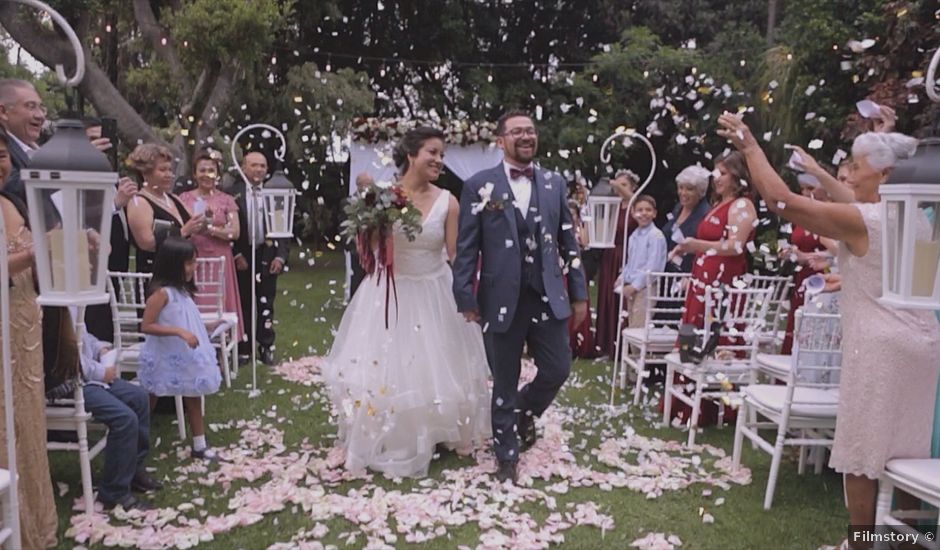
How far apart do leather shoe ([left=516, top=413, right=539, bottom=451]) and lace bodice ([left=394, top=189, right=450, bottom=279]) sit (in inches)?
42.4

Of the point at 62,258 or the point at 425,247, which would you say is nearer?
the point at 62,258

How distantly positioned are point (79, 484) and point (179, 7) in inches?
405

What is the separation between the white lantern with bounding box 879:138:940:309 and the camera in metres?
2.37

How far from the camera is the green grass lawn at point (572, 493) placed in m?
3.61

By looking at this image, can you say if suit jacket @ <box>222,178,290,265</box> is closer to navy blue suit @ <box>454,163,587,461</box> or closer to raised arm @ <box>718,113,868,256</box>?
navy blue suit @ <box>454,163,587,461</box>

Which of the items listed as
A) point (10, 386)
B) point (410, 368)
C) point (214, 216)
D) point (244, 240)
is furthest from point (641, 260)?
point (10, 386)

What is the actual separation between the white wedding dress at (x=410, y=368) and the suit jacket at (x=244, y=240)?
2.59m

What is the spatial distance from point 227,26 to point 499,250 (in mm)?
7733

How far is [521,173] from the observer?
13.9 feet

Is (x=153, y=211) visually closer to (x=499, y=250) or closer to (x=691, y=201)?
(x=499, y=250)

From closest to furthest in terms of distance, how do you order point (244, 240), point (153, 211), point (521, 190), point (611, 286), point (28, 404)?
point (28, 404) → point (521, 190) → point (153, 211) → point (244, 240) → point (611, 286)

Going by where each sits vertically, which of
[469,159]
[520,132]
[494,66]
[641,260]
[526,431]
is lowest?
[526,431]

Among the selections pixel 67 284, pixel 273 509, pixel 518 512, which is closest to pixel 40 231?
pixel 67 284

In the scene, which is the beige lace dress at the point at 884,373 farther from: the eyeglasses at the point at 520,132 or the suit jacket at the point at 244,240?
the suit jacket at the point at 244,240
